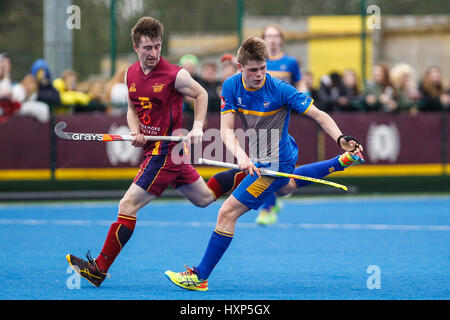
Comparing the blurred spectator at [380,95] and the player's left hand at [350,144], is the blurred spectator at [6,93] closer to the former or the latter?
the blurred spectator at [380,95]

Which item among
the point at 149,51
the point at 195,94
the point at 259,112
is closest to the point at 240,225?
the point at 195,94

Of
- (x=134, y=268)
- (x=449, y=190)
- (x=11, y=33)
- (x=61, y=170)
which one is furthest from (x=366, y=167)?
(x=134, y=268)

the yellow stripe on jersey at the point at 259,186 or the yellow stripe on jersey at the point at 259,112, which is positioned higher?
the yellow stripe on jersey at the point at 259,112

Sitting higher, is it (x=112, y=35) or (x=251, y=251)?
(x=112, y=35)

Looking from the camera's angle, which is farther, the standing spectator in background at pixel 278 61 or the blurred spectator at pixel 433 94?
the blurred spectator at pixel 433 94

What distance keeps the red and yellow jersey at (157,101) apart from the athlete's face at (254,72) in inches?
22.3

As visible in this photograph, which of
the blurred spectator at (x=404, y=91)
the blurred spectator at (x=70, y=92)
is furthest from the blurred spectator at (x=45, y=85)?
the blurred spectator at (x=404, y=91)

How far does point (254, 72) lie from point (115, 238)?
1.59m

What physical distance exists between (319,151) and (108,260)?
8009 millimetres

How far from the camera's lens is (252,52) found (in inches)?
244

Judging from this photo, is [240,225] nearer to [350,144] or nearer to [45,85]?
[45,85]

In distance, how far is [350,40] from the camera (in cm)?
1544

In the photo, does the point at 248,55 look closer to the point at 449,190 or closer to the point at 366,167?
the point at 366,167

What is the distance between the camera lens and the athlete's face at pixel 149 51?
6.37 metres
